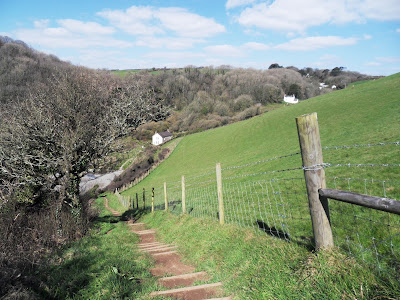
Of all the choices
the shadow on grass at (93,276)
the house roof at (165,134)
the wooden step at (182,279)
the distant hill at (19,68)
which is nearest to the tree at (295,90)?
the house roof at (165,134)

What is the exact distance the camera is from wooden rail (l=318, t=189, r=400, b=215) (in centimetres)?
230

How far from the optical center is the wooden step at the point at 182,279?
14.4 feet

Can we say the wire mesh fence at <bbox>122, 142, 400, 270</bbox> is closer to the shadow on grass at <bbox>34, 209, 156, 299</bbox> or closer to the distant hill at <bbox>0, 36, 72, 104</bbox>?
the shadow on grass at <bbox>34, 209, 156, 299</bbox>

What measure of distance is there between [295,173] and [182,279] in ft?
33.9

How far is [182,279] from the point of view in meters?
4.56

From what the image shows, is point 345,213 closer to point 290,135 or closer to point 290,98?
point 290,135

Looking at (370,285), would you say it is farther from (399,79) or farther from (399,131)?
(399,79)

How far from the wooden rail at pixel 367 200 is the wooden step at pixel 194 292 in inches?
78.6

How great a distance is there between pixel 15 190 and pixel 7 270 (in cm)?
677

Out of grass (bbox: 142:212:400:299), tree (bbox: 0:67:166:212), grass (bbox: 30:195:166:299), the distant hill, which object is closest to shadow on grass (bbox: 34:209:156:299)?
grass (bbox: 30:195:166:299)

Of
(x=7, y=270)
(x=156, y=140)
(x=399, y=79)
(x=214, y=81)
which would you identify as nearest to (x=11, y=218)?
(x=7, y=270)

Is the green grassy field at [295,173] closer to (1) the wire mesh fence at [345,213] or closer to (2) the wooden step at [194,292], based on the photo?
(1) the wire mesh fence at [345,213]

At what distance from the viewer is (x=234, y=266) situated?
4352 mm

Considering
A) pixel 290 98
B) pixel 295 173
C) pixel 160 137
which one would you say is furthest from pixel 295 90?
pixel 295 173
